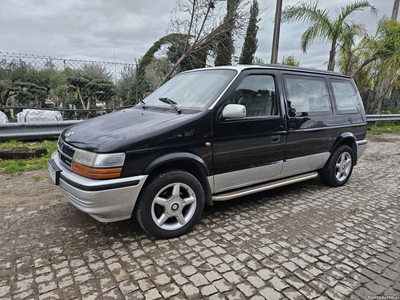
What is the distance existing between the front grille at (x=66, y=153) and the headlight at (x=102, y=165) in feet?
0.99

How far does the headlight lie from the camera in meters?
2.33

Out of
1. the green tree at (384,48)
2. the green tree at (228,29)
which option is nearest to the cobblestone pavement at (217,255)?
the green tree at (228,29)

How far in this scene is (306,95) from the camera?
12.8ft

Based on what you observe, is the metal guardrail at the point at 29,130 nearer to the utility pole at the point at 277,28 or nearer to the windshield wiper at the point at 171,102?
the windshield wiper at the point at 171,102

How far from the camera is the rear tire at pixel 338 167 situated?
439 centimetres

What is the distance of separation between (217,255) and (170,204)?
689 millimetres

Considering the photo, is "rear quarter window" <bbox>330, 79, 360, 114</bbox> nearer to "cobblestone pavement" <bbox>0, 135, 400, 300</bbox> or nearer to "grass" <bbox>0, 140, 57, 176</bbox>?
"cobblestone pavement" <bbox>0, 135, 400, 300</bbox>

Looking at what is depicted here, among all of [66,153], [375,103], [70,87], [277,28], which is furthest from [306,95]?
[375,103]

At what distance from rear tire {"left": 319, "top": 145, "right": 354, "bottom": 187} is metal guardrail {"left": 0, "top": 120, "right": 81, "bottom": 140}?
5732 mm

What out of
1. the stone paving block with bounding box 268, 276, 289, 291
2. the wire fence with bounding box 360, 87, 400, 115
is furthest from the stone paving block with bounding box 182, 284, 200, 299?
the wire fence with bounding box 360, 87, 400, 115

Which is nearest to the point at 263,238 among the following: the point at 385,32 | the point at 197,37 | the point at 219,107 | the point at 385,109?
the point at 219,107

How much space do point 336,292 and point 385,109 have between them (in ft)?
66.2

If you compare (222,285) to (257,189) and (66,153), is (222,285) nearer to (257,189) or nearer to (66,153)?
(257,189)

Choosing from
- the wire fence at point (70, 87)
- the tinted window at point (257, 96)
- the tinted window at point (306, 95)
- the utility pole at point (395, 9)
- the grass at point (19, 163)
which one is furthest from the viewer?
the utility pole at point (395, 9)
